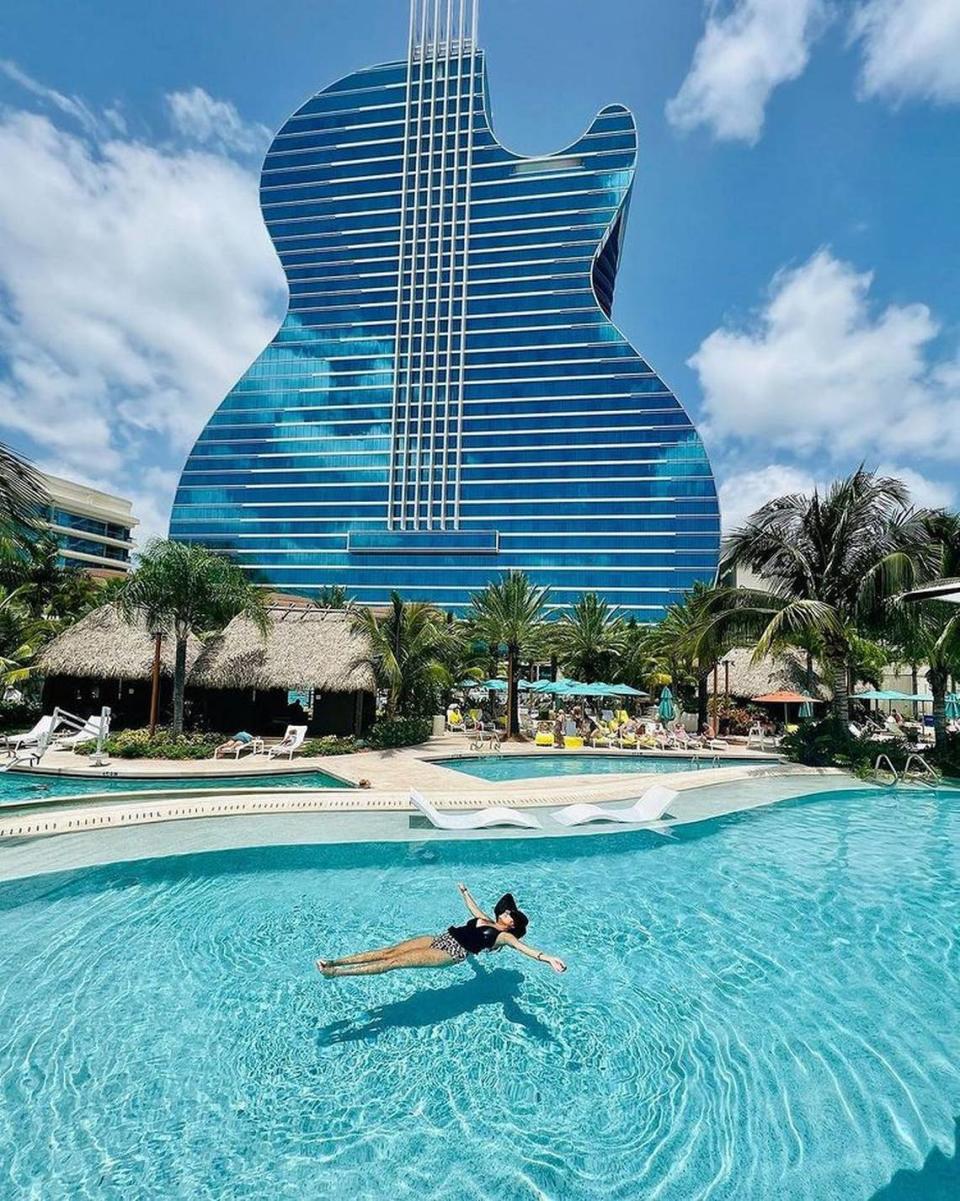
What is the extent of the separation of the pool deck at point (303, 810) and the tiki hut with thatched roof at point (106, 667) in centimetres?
607

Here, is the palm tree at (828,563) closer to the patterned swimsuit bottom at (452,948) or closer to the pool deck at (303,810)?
the pool deck at (303,810)

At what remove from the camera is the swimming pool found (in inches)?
658

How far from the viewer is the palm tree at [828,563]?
1470 centimetres

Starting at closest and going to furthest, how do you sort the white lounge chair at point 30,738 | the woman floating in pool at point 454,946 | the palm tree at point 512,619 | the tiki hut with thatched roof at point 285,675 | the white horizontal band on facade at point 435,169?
the woman floating in pool at point 454,946
the white lounge chair at point 30,738
the tiki hut with thatched roof at point 285,675
the palm tree at point 512,619
the white horizontal band on facade at point 435,169

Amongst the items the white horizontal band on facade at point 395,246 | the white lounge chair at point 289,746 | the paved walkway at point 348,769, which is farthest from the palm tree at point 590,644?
the white horizontal band on facade at point 395,246

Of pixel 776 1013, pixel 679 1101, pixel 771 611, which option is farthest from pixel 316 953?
pixel 771 611

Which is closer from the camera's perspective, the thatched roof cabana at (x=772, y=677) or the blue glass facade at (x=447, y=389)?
the thatched roof cabana at (x=772, y=677)

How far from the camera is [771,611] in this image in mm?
15266

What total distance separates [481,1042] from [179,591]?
1557 centimetres

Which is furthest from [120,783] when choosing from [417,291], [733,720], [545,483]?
[417,291]

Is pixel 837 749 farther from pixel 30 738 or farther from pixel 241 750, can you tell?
pixel 30 738

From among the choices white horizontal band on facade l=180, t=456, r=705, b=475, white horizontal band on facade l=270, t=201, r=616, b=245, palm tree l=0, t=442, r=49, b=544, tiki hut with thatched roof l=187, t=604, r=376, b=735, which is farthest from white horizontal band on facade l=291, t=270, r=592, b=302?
palm tree l=0, t=442, r=49, b=544

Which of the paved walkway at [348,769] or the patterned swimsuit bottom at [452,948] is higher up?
the paved walkway at [348,769]

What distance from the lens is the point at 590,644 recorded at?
28.7 meters
